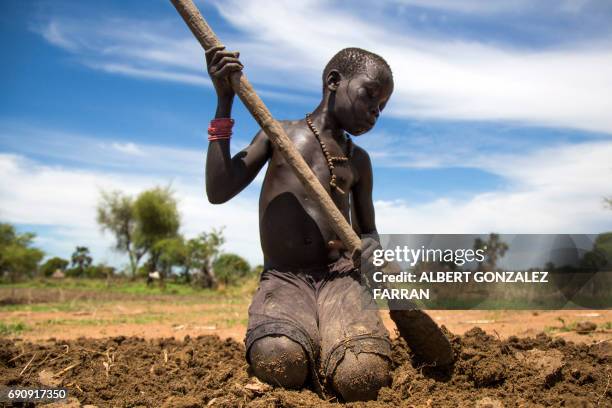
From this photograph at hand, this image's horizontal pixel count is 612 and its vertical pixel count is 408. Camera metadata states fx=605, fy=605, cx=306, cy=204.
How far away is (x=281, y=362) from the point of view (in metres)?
3.07

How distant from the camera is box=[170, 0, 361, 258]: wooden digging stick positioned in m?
3.23

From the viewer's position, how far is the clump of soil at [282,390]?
3045 mm

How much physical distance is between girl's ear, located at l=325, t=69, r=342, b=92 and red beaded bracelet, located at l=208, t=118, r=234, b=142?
742mm

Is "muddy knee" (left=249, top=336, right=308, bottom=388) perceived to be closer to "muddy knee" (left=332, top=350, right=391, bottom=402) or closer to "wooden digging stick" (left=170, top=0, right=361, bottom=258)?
"muddy knee" (left=332, top=350, right=391, bottom=402)

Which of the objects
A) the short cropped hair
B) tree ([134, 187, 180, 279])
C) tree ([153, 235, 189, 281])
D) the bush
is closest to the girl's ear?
the short cropped hair

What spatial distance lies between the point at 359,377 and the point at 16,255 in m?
26.9

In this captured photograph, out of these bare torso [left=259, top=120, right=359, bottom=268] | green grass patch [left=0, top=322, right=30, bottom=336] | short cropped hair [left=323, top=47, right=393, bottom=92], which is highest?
short cropped hair [left=323, top=47, right=393, bottom=92]

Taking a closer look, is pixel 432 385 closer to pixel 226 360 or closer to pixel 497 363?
pixel 497 363

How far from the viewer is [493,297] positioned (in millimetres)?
6777

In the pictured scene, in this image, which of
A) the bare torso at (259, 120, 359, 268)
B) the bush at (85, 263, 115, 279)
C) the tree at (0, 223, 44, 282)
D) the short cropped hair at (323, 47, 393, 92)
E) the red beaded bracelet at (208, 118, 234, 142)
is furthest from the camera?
the bush at (85, 263, 115, 279)

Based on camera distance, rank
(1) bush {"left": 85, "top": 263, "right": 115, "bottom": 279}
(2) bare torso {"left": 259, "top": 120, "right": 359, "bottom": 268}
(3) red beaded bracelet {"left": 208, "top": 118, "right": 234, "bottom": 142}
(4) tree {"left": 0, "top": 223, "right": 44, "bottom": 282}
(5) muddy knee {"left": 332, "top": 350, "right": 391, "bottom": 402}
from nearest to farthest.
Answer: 1. (5) muddy knee {"left": 332, "top": 350, "right": 391, "bottom": 402}
2. (3) red beaded bracelet {"left": 208, "top": 118, "right": 234, "bottom": 142}
3. (2) bare torso {"left": 259, "top": 120, "right": 359, "bottom": 268}
4. (4) tree {"left": 0, "top": 223, "right": 44, "bottom": 282}
5. (1) bush {"left": 85, "top": 263, "right": 115, "bottom": 279}

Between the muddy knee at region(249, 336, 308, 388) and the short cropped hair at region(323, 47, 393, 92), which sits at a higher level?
the short cropped hair at region(323, 47, 393, 92)

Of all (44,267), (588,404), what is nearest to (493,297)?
(588,404)

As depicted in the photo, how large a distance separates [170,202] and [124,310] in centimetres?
2585
